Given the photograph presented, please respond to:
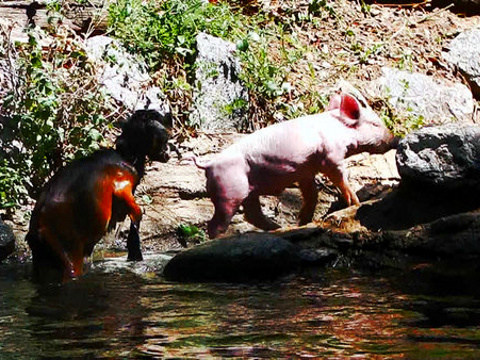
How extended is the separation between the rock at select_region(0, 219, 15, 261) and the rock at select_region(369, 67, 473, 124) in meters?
4.68

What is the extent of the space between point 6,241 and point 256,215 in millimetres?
2060

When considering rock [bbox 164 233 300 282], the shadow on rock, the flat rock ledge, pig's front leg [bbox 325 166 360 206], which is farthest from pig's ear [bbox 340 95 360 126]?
rock [bbox 164 233 300 282]

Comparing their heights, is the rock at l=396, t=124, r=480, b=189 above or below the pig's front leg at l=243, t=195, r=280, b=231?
above

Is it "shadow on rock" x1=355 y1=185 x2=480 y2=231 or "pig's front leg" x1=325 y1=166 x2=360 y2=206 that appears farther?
"pig's front leg" x1=325 y1=166 x2=360 y2=206

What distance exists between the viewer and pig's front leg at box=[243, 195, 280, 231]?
764cm

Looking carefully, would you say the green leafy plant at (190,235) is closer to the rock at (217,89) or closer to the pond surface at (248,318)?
the pond surface at (248,318)

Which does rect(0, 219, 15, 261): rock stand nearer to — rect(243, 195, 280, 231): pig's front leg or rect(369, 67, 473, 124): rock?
rect(243, 195, 280, 231): pig's front leg

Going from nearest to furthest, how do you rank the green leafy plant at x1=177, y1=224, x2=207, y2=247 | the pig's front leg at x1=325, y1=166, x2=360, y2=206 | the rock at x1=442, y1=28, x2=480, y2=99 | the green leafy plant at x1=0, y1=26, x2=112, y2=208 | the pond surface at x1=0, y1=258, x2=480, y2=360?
the pond surface at x1=0, y1=258, x2=480, y2=360, the pig's front leg at x1=325, y1=166, x2=360, y2=206, the green leafy plant at x1=177, y1=224, x2=207, y2=247, the green leafy plant at x1=0, y1=26, x2=112, y2=208, the rock at x1=442, y1=28, x2=480, y2=99

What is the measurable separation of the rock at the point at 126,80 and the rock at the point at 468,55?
3981 millimetres

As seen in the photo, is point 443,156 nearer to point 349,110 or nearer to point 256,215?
point 349,110

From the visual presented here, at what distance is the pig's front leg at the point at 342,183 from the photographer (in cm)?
748

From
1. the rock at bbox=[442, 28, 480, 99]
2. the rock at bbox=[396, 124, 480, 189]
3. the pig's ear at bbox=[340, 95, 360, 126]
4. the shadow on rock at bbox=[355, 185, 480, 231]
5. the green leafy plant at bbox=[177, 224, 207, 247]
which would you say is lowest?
the green leafy plant at bbox=[177, 224, 207, 247]

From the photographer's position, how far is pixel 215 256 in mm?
6047

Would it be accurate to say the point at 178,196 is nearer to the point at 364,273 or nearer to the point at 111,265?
the point at 111,265
